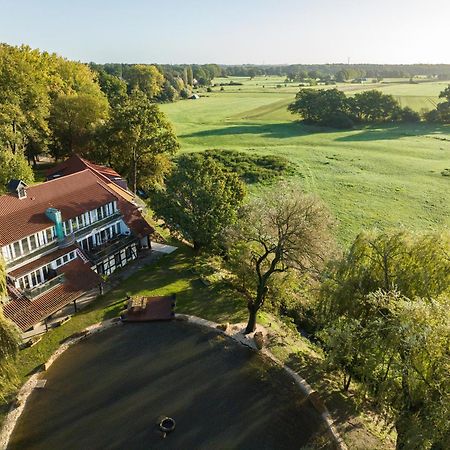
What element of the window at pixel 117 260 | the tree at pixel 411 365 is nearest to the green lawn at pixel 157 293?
the window at pixel 117 260

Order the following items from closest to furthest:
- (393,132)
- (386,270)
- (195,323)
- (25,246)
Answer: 1. (386,270)
2. (25,246)
3. (195,323)
4. (393,132)

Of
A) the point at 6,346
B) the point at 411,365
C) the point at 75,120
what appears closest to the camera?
the point at 411,365

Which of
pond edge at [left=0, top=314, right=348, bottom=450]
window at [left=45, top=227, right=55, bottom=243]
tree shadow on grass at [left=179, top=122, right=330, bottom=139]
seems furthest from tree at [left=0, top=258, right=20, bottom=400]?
tree shadow on grass at [left=179, top=122, right=330, bottom=139]

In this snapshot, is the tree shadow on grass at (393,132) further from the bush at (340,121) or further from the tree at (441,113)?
the bush at (340,121)

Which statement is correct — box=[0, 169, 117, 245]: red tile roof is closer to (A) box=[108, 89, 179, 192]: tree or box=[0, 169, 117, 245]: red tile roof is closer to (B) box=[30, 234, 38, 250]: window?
(B) box=[30, 234, 38, 250]: window

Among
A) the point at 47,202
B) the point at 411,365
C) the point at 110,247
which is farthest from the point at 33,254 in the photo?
the point at 411,365

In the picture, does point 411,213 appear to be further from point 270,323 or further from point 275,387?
point 275,387

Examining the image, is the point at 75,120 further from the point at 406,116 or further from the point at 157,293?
the point at 406,116
